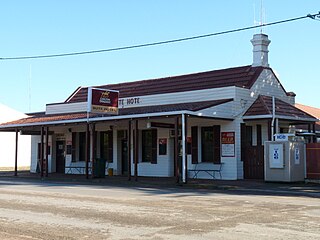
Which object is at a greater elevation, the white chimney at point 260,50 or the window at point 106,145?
the white chimney at point 260,50

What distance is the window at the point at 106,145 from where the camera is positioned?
103ft

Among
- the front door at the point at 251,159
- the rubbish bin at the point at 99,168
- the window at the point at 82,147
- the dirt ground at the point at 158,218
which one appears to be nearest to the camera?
the dirt ground at the point at 158,218

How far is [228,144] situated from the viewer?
25.8m

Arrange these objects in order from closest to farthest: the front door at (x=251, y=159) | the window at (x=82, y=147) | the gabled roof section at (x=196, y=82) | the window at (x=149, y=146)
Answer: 1. the front door at (x=251, y=159)
2. the gabled roof section at (x=196, y=82)
3. the window at (x=149, y=146)
4. the window at (x=82, y=147)

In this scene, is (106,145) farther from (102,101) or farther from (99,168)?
(102,101)

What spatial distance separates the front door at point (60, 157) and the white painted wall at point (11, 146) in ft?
51.6

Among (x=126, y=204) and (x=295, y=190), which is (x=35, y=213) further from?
(x=295, y=190)

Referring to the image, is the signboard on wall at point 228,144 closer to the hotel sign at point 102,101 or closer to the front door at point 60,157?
the hotel sign at point 102,101

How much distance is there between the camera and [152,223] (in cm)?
1023

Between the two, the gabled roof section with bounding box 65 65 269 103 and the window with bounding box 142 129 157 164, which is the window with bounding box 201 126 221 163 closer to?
the gabled roof section with bounding box 65 65 269 103

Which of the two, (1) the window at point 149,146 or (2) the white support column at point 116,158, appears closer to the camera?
(1) the window at point 149,146

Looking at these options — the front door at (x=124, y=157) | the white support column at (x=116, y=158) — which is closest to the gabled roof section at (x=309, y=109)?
the front door at (x=124, y=157)

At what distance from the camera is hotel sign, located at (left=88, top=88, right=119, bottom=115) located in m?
26.3

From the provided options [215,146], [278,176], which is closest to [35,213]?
[278,176]
